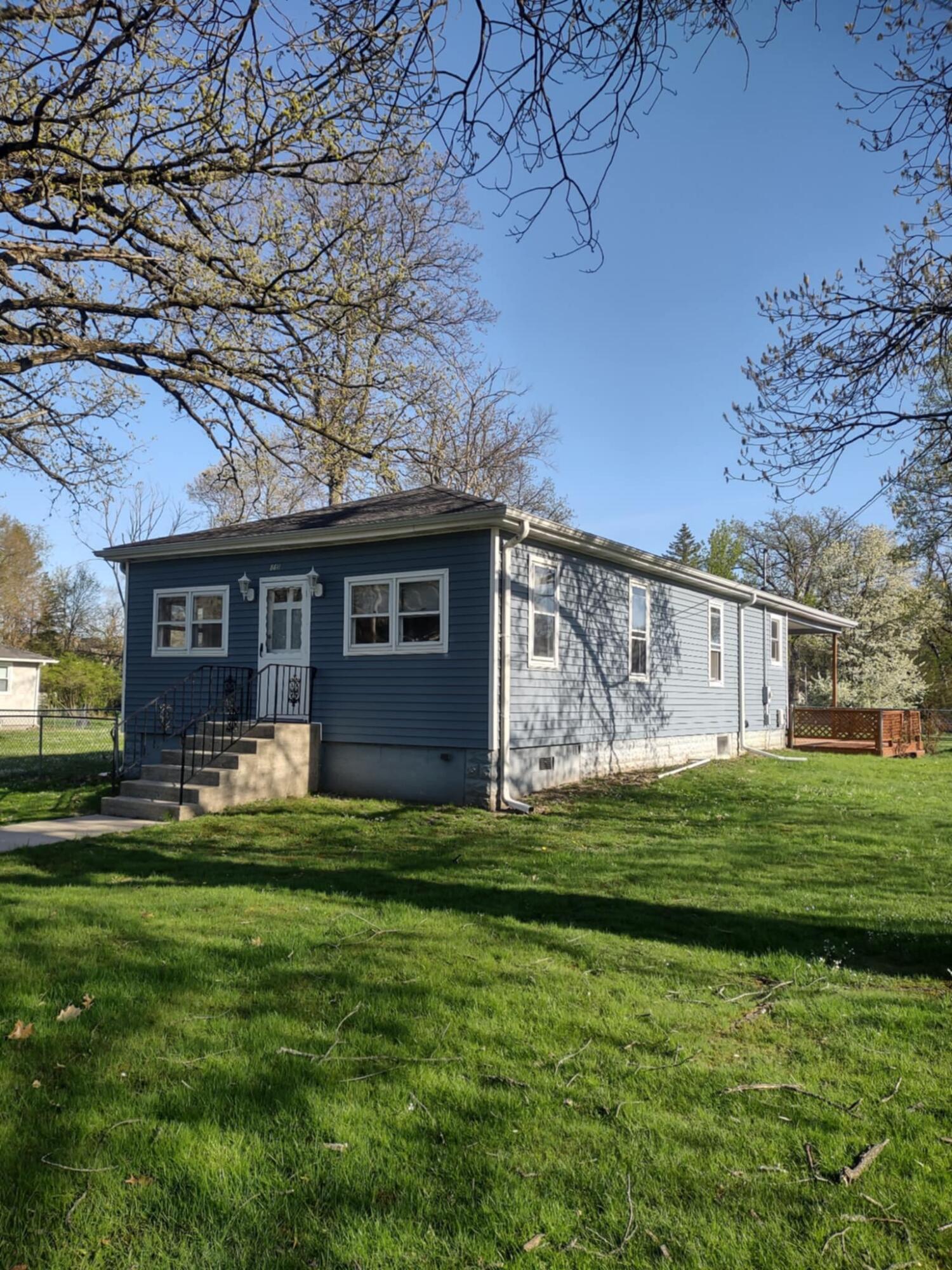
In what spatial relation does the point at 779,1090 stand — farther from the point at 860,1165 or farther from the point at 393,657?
the point at 393,657

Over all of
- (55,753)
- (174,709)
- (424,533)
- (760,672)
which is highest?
(424,533)

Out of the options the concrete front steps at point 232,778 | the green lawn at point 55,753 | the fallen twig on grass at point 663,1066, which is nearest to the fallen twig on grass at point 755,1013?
the fallen twig on grass at point 663,1066

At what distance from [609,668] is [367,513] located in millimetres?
4645

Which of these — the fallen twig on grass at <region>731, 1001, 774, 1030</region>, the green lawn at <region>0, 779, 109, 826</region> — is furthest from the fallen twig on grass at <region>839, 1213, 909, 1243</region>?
the green lawn at <region>0, 779, 109, 826</region>

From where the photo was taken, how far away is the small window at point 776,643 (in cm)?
2080

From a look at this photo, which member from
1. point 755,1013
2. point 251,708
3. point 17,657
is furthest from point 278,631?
point 17,657

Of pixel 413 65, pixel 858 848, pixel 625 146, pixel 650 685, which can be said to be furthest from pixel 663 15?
pixel 650 685

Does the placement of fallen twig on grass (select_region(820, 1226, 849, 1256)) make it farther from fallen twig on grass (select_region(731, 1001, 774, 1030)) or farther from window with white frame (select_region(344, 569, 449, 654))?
window with white frame (select_region(344, 569, 449, 654))

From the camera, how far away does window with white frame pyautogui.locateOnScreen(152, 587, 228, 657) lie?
44.9 ft

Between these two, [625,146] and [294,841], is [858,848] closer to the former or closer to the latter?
[294,841]

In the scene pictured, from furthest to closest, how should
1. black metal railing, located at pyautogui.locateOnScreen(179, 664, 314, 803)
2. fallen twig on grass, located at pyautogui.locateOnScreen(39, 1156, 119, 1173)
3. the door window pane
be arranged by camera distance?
the door window pane
black metal railing, located at pyautogui.locateOnScreen(179, 664, 314, 803)
fallen twig on grass, located at pyautogui.locateOnScreen(39, 1156, 119, 1173)

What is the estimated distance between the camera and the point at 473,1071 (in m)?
3.18

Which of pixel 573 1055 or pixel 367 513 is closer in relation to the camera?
pixel 573 1055

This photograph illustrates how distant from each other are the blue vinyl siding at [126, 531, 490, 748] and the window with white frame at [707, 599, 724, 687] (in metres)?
7.97
